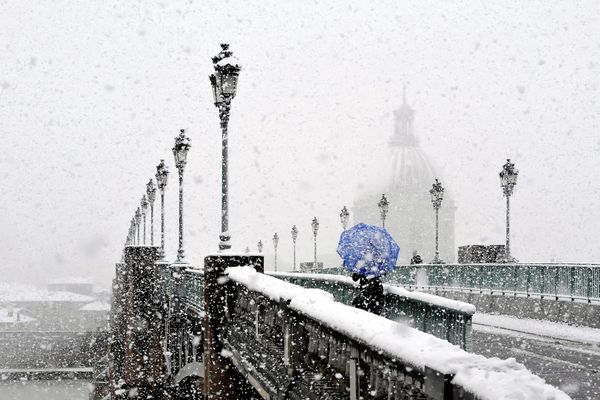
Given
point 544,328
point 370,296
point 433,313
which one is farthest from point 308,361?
point 544,328

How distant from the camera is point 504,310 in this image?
82.7ft

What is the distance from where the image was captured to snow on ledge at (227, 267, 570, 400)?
3129 millimetres

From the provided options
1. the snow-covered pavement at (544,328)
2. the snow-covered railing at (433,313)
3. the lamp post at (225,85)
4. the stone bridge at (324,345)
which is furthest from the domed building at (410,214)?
the snow-covered railing at (433,313)

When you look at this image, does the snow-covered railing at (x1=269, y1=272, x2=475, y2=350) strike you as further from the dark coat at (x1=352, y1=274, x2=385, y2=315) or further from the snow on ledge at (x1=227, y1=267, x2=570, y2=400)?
the snow on ledge at (x1=227, y1=267, x2=570, y2=400)

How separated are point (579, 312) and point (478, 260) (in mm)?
20273

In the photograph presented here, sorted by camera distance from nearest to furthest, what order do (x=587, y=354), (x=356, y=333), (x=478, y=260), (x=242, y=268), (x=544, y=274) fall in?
1. (x=356, y=333)
2. (x=242, y=268)
3. (x=587, y=354)
4. (x=544, y=274)
5. (x=478, y=260)

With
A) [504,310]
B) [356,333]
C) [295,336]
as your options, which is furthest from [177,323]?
[356,333]

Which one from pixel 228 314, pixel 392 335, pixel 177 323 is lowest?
pixel 177 323

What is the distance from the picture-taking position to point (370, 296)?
10.1 metres

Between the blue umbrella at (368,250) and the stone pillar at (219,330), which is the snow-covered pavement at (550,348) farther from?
the stone pillar at (219,330)

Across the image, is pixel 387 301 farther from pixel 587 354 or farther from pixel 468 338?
pixel 587 354

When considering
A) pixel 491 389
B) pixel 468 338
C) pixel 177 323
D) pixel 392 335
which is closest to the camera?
pixel 491 389

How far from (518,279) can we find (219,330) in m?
14.0

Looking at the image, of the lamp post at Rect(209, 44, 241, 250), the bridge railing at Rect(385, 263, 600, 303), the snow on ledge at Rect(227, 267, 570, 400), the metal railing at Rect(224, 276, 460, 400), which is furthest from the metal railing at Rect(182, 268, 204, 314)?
the snow on ledge at Rect(227, 267, 570, 400)
